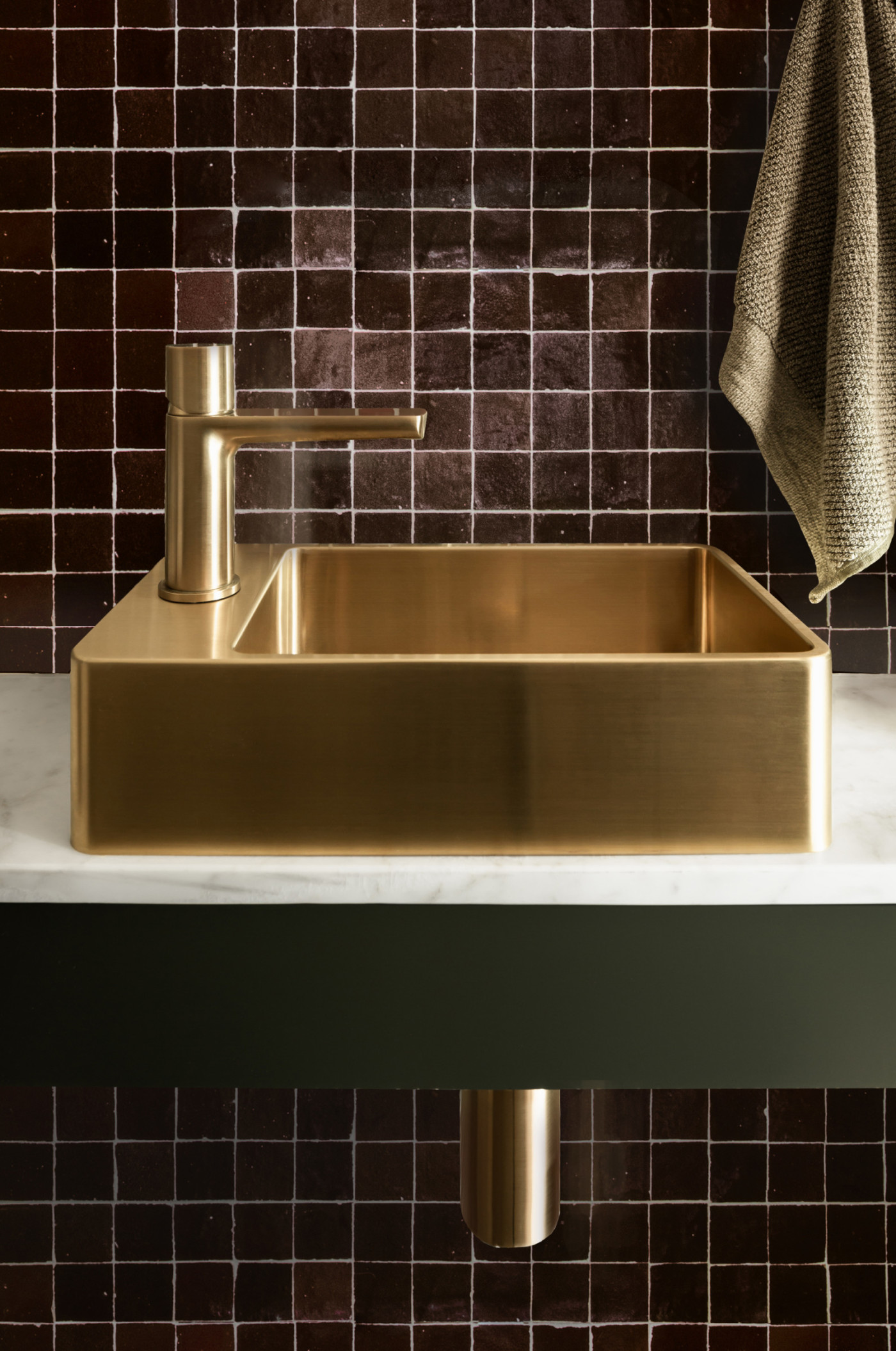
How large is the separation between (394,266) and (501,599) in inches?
14.4

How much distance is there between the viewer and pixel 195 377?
0.78 meters

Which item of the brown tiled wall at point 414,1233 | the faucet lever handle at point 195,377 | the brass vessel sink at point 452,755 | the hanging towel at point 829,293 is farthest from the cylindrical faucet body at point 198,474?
the brown tiled wall at point 414,1233

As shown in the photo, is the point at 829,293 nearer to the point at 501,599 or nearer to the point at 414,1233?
the point at 501,599

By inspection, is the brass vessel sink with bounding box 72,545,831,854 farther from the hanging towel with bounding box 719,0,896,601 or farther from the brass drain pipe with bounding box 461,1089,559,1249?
the brass drain pipe with bounding box 461,1089,559,1249

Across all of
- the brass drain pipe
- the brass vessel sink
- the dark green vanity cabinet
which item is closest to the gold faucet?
the brass vessel sink

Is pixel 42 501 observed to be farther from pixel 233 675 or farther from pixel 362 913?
pixel 362 913

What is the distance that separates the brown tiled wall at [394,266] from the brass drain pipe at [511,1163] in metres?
0.57

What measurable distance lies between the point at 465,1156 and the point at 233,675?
63 centimetres

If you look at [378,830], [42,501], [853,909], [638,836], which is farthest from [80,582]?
[853,909]

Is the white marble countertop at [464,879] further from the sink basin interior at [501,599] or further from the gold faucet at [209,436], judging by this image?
the sink basin interior at [501,599]

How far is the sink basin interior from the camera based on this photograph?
1021 mm

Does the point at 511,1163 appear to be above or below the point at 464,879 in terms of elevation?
below

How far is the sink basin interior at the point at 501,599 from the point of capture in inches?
40.2

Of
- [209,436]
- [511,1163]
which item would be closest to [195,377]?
[209,436]
